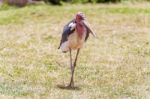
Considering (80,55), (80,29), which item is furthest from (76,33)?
(80,55)

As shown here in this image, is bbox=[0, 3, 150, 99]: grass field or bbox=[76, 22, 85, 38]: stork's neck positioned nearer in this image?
bbox=[0, 3, 150, 99]: grass field

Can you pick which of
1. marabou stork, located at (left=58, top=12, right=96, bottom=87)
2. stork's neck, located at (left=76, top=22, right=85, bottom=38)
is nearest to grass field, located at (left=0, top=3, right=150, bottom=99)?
marabou stork, located at (left=58, top=12, right=96, bottom=87)

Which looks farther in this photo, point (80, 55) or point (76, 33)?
point (80, 55)

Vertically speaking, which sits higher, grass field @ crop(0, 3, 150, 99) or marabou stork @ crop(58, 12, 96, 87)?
marabou stork @ crop(58, 12, 96, 87)

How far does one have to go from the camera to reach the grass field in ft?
28.9

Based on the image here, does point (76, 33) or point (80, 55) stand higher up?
point (76, 33)

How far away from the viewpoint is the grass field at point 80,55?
347 inches

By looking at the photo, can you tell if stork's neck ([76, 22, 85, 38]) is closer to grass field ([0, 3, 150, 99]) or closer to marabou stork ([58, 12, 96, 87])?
marabou stork ([58, 12, 96, 87])

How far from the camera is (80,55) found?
12414 millimetres

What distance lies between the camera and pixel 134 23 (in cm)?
1745

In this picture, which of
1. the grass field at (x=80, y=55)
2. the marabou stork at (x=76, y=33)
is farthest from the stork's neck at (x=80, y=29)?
the grass field at (x=80, y=55)

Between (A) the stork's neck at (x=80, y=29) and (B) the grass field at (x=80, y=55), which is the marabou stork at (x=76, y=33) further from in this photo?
(B) the grass field at (x=80, y=55)

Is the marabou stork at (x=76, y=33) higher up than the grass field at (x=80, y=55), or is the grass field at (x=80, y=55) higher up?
the marabou stork at (x=76, y=33)

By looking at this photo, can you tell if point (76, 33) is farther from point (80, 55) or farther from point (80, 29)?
point (80, 55)
